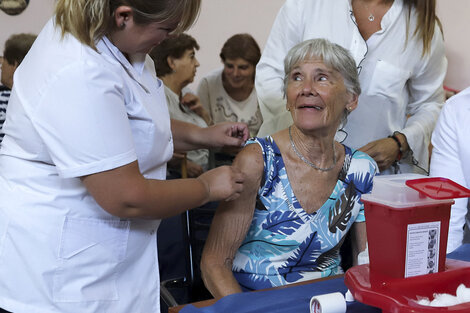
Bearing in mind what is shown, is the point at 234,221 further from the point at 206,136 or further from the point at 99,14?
the point at 99,14

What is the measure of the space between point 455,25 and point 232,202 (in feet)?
10.2

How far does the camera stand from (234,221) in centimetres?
166

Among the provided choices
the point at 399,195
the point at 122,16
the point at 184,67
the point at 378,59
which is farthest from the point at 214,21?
the point at 399,195

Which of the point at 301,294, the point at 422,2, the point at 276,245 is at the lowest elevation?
the point at 276,245

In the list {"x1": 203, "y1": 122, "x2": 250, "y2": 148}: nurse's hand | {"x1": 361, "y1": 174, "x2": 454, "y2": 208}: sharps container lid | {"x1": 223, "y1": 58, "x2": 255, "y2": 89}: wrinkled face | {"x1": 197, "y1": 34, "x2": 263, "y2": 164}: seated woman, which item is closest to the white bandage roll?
{"x1": 361, "y1": 174, "x2": 454, "y2": 208}: sharps container lid

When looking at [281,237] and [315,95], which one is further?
[315,95]

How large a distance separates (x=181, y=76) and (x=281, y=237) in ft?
8.09

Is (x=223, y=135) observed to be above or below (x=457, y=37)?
above

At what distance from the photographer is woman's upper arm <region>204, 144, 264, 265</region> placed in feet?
5.41

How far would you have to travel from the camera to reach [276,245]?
1.70 metres

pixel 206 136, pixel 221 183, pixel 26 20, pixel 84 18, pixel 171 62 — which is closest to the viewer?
pixel 84 18

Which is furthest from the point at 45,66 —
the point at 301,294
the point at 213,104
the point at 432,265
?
the point at 213,104

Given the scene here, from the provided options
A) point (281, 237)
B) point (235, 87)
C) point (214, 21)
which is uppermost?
point (214, 21)

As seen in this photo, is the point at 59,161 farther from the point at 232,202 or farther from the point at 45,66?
the point at 232,202
